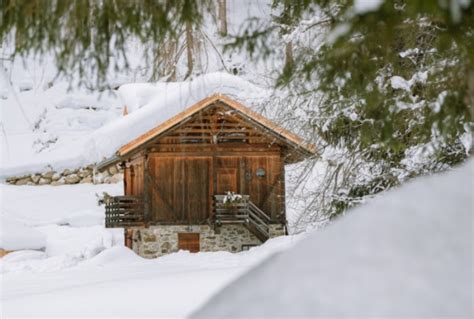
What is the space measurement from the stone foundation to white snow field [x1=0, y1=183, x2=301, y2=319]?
1.12m

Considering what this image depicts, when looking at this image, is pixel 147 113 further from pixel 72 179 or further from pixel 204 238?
pixel 72 179

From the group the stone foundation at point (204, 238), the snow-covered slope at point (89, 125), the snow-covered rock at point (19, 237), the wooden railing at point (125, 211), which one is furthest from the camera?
the snow-covered rock at point (19, 237)

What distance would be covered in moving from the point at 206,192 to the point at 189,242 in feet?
4.72

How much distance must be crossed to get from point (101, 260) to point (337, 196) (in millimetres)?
9952

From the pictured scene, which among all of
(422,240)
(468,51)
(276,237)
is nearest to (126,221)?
(276,237)

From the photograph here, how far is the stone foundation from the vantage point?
19688mm

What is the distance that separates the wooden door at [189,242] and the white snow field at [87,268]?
1505mm

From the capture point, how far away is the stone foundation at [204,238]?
775 inches

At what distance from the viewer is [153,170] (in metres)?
19.6

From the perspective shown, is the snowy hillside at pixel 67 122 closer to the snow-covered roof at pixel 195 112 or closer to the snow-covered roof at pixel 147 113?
the snow-covered roof at pixel 147 113

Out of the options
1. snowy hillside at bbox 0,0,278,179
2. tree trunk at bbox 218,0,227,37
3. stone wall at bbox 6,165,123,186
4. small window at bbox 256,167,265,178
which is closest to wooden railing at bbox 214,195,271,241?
small window at bbox 256,167,265,178

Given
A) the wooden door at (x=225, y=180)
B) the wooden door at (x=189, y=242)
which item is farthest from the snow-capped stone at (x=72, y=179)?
the wooden door at (x=225, y=180)

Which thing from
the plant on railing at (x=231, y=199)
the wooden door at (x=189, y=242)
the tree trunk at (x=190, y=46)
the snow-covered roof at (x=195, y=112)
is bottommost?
the wooden door at (x=189, y=242)

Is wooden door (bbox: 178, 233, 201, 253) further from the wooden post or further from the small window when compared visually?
the small window
